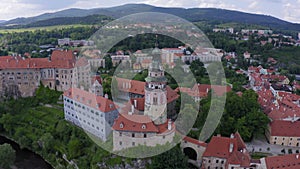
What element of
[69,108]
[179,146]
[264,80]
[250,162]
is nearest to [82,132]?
[69,108]

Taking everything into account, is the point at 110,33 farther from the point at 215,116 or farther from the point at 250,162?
the point at 250,162

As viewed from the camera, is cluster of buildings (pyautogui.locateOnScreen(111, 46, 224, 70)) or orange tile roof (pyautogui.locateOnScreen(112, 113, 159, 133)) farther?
cluster of buildings (pyautogui.locateOnScreen(111, 46, 224, 70))

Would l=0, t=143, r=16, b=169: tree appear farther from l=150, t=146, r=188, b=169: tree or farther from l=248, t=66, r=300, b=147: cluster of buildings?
l=248, t=66, r=300, b=147: cluster of buildings

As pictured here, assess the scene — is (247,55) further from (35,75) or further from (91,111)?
(91,111)

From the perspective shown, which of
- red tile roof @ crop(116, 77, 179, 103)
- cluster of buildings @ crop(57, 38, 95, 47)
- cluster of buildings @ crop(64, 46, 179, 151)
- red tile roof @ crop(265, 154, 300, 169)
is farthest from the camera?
cluster of buildings @ crop(57, 38, 95, 47)

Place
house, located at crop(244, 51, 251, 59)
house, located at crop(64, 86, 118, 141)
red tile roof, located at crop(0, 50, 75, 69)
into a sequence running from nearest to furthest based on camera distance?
1. house, located at crop(64, 86, 118, 141)
2. red tile roof, located at crop(0, 50, 75, 69)
3. house, located at crop(244, 51, 251, 59)

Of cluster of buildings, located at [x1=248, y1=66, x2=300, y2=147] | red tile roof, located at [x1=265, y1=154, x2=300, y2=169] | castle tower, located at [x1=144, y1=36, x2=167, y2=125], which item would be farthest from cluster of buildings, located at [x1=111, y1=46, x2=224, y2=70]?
red tile roof, located at [x1=265, y1=154, x2=300, y2=169]

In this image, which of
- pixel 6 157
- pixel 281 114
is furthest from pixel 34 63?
pixel 281 114
